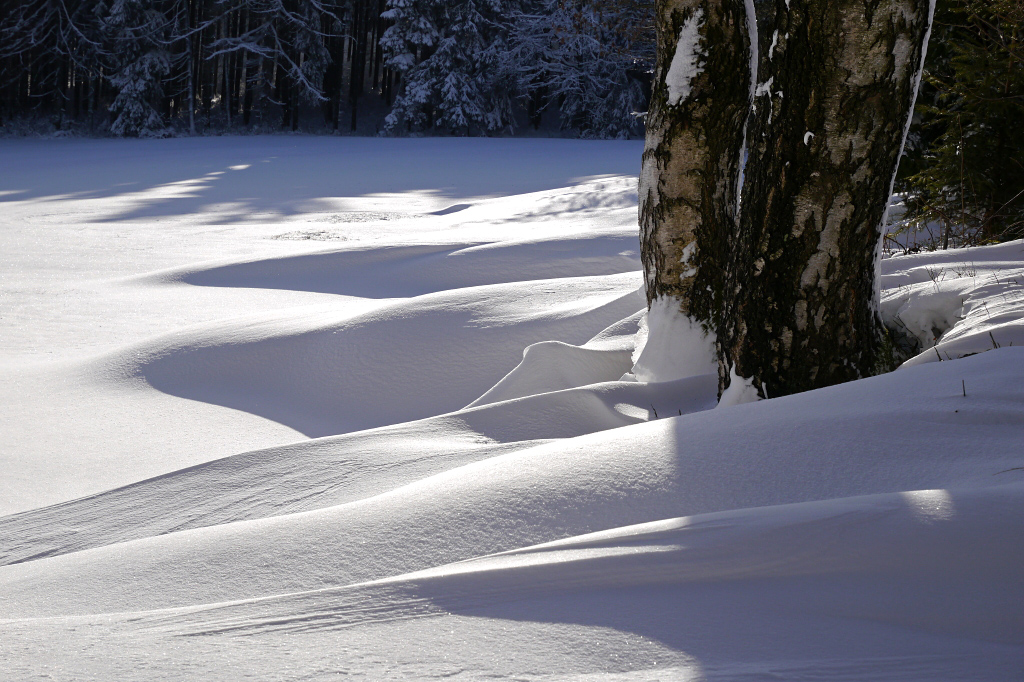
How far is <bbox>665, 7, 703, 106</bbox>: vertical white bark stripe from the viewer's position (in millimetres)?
3729

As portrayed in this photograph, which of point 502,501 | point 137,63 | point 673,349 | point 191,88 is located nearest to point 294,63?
point 191,88

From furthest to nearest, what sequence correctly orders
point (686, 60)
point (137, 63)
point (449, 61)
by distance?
point (449, 61), point (137, 63), point (686, 60)

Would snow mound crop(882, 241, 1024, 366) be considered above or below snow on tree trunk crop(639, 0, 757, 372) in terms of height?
below

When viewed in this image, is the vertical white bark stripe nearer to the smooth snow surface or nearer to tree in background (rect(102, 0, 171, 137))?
the smooth snow surface

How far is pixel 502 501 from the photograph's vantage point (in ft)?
6.15

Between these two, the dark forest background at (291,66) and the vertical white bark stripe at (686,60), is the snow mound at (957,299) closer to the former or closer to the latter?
the vertical white bark stripe at (686,60)

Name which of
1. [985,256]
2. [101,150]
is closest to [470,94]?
[101,150]

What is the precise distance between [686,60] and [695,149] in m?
0.39

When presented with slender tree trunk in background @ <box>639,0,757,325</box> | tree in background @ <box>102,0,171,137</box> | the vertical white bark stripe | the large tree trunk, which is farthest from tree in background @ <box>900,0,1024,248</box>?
tree in background @ <box>102,0,171,137</box>

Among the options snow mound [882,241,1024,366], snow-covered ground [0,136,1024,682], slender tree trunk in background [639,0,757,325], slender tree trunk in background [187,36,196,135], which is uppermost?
slender tree trunk in background [187,36,196,135]

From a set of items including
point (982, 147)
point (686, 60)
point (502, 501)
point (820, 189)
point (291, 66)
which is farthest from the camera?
point (291, 66)

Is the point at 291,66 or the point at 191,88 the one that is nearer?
the point at 191,88

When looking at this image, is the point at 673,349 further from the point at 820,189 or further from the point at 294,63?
the point at 294,63

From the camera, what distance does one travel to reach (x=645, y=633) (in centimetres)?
136
